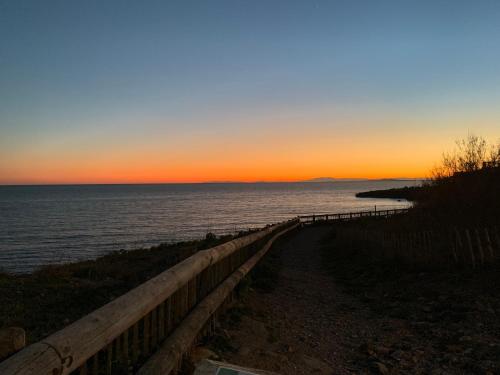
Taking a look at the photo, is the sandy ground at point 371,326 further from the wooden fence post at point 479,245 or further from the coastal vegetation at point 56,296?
the coastal vegetation at point 56,296

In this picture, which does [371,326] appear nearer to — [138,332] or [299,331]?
[299,331]

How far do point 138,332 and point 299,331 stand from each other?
322 centimetres

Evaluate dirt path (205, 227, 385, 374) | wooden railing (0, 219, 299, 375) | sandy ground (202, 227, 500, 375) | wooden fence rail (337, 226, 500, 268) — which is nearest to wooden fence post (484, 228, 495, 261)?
wooden fence rail (337, 226, 500, 268)

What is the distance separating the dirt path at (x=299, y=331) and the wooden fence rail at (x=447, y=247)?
2673 millimetres

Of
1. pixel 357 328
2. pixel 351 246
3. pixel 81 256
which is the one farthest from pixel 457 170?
pixel 81 256

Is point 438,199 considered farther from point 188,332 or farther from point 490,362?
point 188,332

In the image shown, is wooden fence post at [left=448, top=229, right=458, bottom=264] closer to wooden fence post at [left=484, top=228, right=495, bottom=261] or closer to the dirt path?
wooden fence post at [left=484, top=228, right=495, bottom=261]

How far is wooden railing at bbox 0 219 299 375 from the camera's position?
5.57 feet

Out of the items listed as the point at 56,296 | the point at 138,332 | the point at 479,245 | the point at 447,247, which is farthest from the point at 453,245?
the point at 56,296

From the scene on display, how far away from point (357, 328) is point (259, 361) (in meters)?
2.41

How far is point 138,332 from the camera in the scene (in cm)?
341

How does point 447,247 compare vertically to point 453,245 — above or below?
below

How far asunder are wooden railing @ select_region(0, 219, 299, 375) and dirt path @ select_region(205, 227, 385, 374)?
534mm

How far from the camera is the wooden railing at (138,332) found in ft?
5.57
